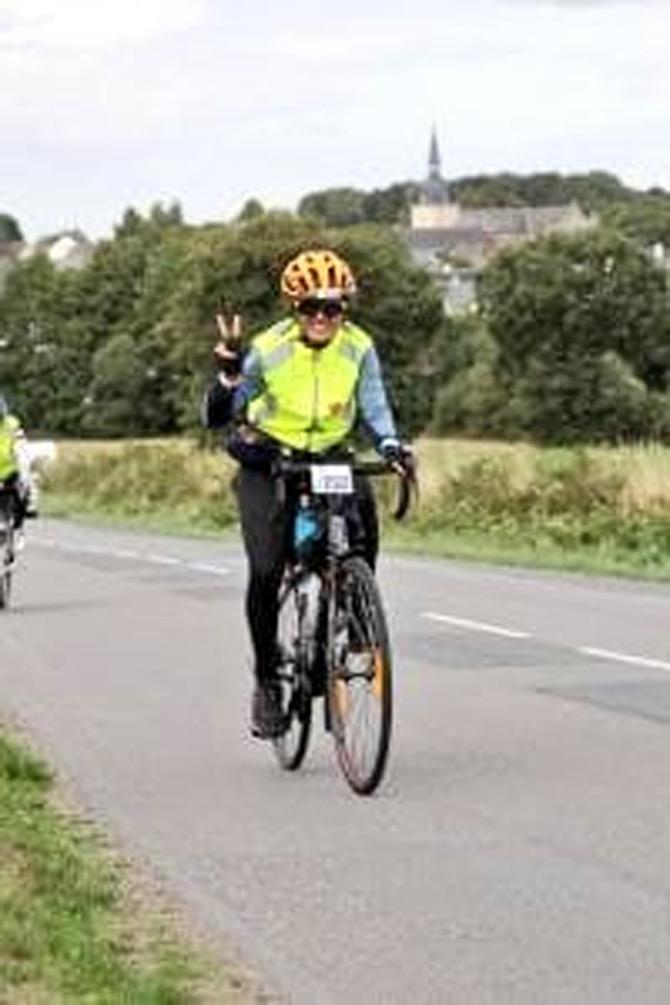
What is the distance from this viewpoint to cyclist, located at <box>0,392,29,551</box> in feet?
63.4

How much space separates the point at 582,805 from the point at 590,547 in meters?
20.5

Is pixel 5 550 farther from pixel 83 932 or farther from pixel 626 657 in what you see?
pixel 83 932

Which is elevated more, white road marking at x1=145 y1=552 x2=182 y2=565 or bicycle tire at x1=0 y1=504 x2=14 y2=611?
bicycle tire at x1=0 y1=504 x2=14 y2=611

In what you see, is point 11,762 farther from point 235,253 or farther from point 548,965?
point 235,253

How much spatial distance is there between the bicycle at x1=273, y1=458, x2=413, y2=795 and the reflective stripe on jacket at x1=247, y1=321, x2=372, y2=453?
0.50 feet

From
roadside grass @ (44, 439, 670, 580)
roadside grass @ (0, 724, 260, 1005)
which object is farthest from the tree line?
roadside grass @ (0, 724, 260, 1005)

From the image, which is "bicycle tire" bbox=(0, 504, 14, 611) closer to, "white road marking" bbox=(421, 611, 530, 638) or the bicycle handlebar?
"white road marking" bbox=(421, 611, 530, 638)

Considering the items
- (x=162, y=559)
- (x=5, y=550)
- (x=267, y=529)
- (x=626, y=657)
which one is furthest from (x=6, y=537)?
(x=267, y=529)

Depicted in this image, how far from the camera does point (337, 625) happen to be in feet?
31.4

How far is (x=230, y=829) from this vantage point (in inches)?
342

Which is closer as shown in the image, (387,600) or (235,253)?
(387,600)

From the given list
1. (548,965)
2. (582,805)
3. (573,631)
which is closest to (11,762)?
(582,805)

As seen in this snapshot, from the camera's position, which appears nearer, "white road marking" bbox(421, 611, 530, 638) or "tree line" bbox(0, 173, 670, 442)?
"white road marking" bbox(421, 611, 530, 638)

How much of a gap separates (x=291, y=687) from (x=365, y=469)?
113 centimetres
